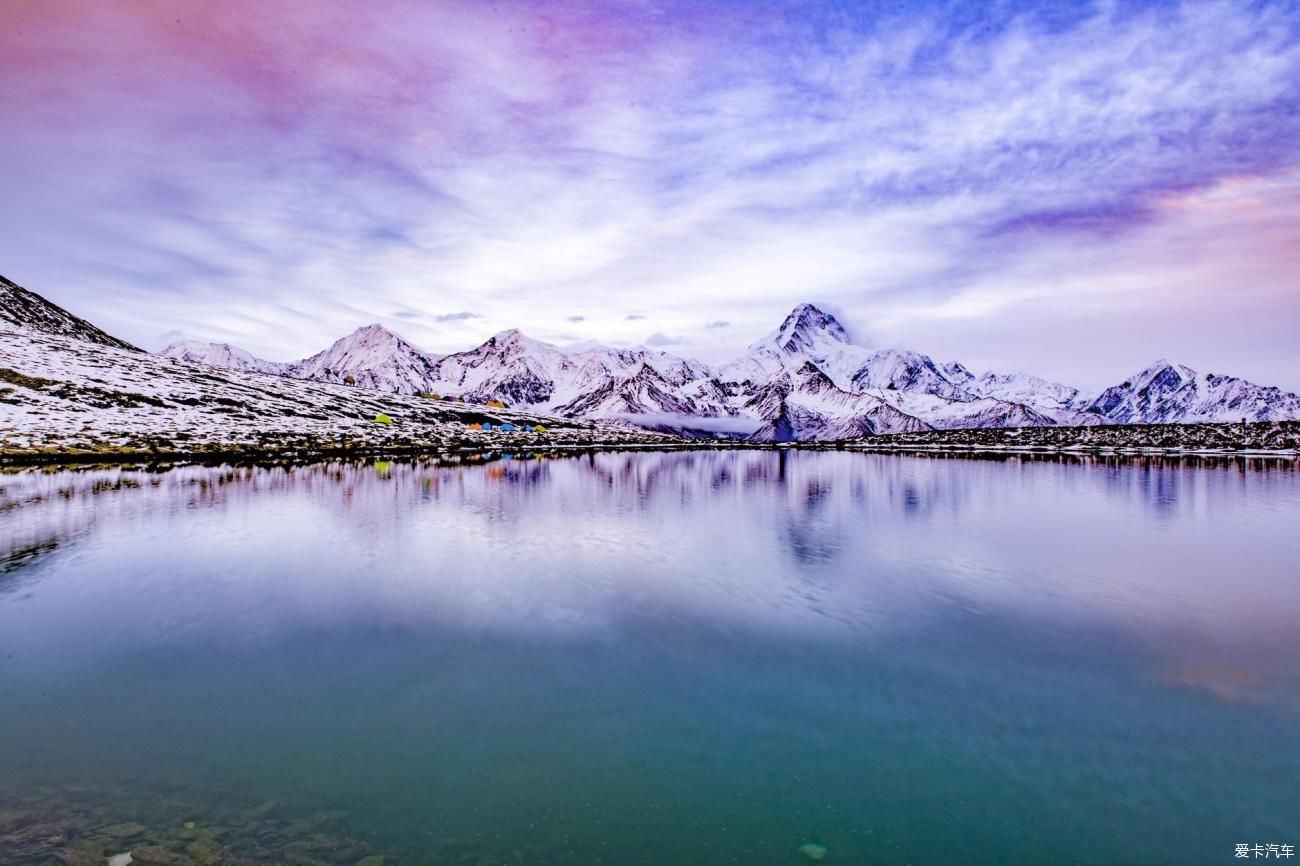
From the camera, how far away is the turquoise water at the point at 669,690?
1065 cm

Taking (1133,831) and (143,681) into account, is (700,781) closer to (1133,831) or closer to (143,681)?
(1133,831)

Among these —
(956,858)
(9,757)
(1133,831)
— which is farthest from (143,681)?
(1133,831)

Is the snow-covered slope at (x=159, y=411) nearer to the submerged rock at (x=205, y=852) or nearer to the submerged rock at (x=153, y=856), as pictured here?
the submerged rock at (x=153, y=856)

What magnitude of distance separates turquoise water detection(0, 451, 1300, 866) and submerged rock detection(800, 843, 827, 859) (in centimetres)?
16

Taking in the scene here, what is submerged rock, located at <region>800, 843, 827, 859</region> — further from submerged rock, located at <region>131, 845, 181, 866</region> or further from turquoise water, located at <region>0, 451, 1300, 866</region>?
submerged rock, located at <region>131, 845, 181, 866</region>

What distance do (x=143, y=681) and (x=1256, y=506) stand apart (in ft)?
240

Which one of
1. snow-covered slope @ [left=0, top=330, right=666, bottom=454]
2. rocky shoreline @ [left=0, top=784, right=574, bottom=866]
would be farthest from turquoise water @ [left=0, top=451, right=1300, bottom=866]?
snow-covered slope @ [left=0, top=330, right=666, bottom=454]

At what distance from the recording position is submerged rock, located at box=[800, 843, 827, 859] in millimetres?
9758

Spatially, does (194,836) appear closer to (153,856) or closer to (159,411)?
(153,856)

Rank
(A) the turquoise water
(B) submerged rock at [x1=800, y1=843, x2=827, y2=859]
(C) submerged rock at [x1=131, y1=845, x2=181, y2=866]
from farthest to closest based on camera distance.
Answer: (A) the turquoise water
(B) submerged rock at [x1=800, y1=843, x2=827, y2=859]
(C) submerged rock at [x1=131, y1=845, x2=181, y2=866]


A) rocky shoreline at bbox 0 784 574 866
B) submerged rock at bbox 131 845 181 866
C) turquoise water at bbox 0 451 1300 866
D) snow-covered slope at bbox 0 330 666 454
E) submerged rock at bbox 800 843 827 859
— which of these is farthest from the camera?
snow-covered slope at bbox 0 330 666 454

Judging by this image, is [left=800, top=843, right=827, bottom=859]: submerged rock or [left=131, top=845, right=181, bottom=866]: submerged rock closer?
[left=131, top=845, right=181, bottom=866]: submerged rock

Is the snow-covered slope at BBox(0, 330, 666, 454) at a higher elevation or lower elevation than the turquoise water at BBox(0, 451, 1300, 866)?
higher

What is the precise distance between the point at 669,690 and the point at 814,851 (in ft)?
20.3
